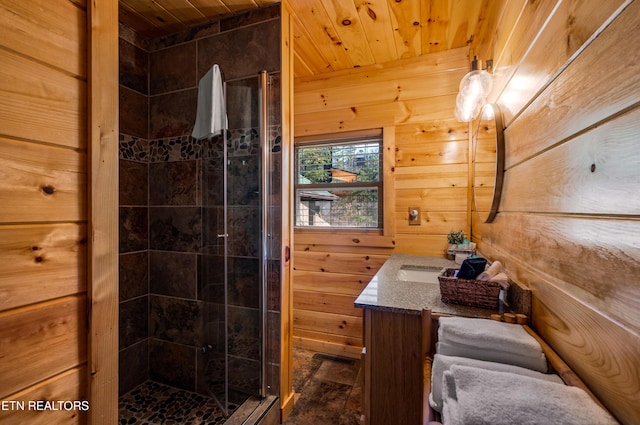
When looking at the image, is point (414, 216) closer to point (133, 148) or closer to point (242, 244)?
point (242, 244)

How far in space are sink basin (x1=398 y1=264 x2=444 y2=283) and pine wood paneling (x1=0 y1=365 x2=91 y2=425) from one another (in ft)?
4.58

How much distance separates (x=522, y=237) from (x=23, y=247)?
1459mm

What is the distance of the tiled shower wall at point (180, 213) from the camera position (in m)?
1.63

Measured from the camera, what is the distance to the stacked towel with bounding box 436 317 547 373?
2.38ft

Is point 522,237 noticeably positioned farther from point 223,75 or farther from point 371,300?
point 223,75

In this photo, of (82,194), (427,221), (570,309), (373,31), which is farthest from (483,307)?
(373,31)

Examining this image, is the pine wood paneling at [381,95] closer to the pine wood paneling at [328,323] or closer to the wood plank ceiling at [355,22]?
the wood plank ceiling at [355,22]

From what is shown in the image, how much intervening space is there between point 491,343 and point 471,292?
33cm

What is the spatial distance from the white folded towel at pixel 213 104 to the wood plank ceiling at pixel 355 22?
386 millimetres

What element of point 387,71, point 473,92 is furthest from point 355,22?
point 473,92

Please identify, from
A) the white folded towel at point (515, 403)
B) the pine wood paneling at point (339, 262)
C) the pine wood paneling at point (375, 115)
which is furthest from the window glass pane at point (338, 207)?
the white folded towel at point (515, 403)

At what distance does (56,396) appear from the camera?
634mm

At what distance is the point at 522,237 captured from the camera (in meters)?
0.99

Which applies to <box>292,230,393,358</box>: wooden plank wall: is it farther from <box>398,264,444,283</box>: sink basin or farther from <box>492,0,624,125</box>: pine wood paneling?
<box>492,0,624,125</box>: pine wood paneling
